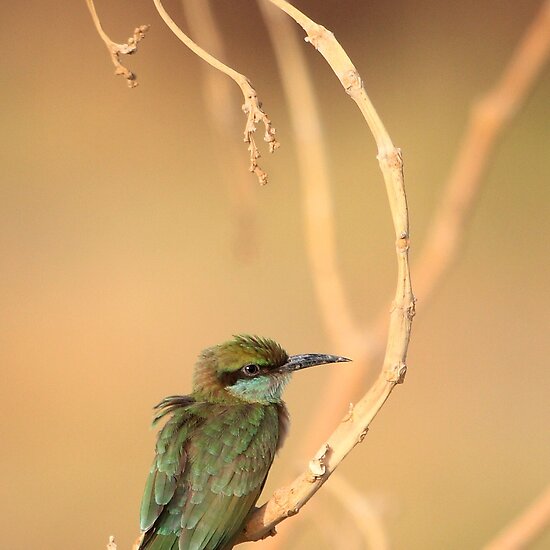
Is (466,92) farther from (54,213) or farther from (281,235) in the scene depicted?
(54,213)

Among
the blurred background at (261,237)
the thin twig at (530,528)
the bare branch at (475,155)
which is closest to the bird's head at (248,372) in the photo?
the bare branch at (475,155)

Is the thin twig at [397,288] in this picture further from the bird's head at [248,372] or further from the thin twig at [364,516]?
the bird's head at [248,372]

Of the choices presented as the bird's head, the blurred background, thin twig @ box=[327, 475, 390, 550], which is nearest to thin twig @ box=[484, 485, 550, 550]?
thin twig @ box=[327, 475, 390, 550]

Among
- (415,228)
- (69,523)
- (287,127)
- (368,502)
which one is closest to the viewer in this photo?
(368,502)

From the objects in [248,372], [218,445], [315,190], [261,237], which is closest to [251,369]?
[248,372]

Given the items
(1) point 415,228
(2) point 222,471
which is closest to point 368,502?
(2) point 222,471
